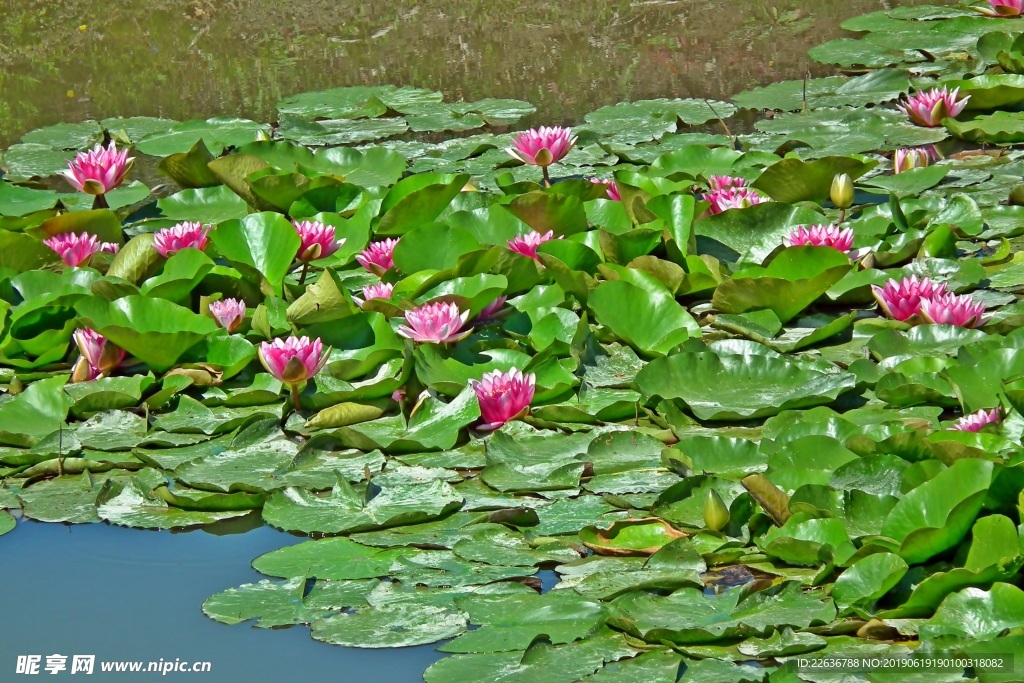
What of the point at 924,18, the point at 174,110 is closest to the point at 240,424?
the point at 174,110

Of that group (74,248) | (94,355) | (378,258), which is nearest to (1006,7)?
(378,258)

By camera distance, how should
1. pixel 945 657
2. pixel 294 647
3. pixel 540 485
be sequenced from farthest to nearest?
pixel 540 485 → pixel 294 647 → pixel 945 657

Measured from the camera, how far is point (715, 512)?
7.34ft

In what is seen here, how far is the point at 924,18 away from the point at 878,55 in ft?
2.31

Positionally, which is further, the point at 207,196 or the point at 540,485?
the point at 207,196

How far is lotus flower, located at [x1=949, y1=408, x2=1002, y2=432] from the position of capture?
94.2 inches

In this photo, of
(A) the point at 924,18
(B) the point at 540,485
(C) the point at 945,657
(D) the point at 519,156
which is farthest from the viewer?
(A) the point at 924,18

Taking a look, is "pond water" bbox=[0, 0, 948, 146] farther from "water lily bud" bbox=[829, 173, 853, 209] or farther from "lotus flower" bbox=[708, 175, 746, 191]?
"water lily bud" bbox=[829, 173, 853, 209]

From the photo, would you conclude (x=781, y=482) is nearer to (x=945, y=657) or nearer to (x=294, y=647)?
(x=945, y=657)

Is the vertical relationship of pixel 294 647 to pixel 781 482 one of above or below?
below

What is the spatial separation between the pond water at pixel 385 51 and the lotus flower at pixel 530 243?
6.43 feet

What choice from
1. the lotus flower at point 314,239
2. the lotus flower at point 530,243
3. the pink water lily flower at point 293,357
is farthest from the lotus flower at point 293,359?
the lotus flower at point 530,243

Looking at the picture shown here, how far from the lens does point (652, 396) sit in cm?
277

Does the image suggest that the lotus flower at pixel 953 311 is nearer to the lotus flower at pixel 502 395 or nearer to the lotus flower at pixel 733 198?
the lotus flower at pixel 733 198
